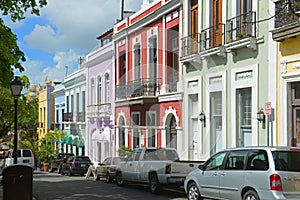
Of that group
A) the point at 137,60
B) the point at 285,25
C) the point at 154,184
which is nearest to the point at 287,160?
the point at 285,25

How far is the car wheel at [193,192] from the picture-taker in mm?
15828

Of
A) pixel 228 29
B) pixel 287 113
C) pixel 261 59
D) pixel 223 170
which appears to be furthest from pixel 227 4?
pixel 223 170

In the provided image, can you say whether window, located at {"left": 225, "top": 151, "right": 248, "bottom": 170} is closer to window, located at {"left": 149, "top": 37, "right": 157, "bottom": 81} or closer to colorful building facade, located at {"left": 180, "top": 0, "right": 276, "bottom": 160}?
colorful building facade, located at {"left": 180, "top": 0, "right": 276, "bottom": 160}

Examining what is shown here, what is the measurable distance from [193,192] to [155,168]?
12.9 feet

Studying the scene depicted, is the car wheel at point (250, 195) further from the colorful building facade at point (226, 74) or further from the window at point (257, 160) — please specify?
the colorful building facade at point (226, 74)

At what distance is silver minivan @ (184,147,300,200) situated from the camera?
40.5 ft

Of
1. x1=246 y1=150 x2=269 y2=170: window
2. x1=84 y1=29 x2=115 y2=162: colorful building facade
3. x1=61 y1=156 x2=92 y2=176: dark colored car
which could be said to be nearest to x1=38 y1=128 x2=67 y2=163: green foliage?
x1=84 y1=29 x2=115 y2=162: colorful building facade

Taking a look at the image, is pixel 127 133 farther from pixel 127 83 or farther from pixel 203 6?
pixel 203 6

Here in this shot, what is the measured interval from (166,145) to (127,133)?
6.64 m

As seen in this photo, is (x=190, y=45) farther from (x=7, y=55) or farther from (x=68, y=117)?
(x=68, y=117)

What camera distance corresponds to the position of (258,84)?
789 inches

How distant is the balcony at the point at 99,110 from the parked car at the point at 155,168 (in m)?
13.8

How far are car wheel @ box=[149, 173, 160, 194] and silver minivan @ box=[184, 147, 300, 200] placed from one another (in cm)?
427

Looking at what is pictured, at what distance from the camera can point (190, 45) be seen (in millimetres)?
25406
